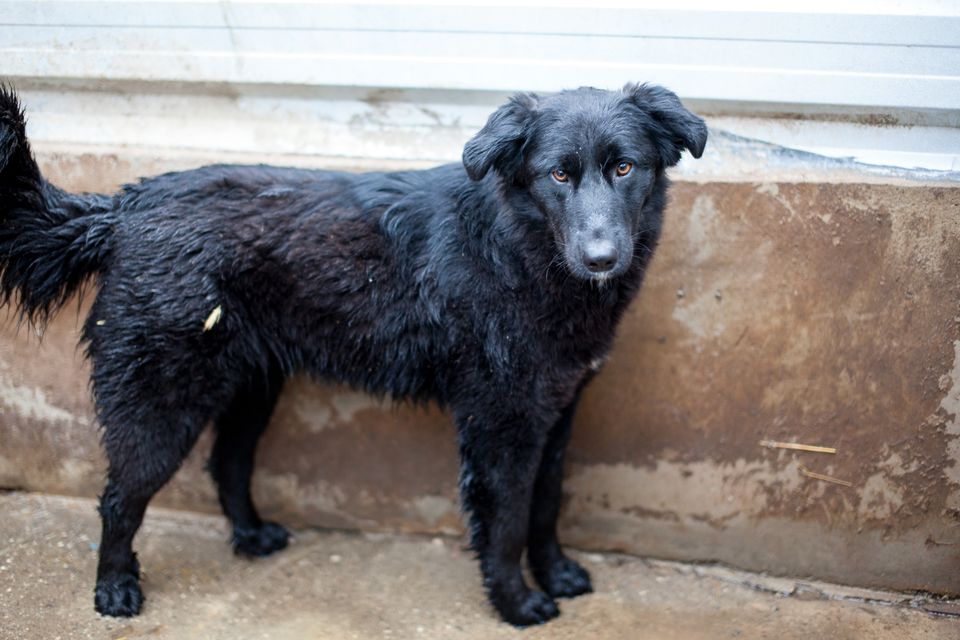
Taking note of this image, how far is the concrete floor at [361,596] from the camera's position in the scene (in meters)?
3.53

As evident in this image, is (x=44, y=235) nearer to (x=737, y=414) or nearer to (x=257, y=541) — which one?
(x=257, y=541)

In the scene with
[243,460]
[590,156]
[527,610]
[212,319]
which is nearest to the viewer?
[590,156]

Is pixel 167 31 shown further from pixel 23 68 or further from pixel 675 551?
pixel 675 551

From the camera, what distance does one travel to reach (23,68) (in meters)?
3.94

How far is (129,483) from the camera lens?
346cm

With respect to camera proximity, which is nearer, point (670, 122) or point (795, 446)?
point (670, 122)

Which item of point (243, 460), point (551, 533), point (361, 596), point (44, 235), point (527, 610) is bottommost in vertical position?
point (361, 596)

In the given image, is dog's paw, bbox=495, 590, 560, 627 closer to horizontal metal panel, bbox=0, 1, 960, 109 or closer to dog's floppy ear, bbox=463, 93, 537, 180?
dog's floppy ear, bbox=463, 93, 537, 180

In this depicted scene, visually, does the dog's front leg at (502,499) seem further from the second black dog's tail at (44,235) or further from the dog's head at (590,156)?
the second black dog's tail at (44,235)

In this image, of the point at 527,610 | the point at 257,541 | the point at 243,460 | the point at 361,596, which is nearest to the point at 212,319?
the point at 243,460

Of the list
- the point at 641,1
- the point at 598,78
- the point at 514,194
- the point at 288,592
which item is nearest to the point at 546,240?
the point at 514,194

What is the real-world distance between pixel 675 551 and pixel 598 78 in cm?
216

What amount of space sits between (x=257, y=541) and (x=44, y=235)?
1663 mm

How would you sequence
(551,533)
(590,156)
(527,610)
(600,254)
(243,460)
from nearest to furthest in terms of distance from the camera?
(600,254) → (590,156) → (527,610) → (551,533) → (243,460)
